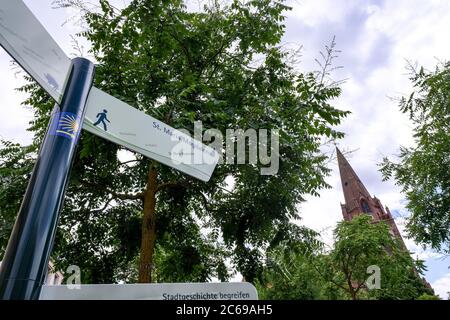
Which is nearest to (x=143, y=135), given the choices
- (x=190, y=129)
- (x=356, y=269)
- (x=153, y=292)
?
(x=153, y=292)

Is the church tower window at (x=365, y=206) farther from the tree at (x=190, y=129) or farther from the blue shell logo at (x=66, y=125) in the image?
the blue shell logo at (x=66, y=125)

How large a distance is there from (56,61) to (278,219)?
17.1 ft

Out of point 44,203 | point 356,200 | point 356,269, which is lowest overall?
point 44,203

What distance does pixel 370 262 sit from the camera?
15.0 meters

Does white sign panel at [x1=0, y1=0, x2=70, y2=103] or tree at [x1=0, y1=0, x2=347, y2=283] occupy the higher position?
tree at [x1=0, y1=0, x2=347, y2=283]

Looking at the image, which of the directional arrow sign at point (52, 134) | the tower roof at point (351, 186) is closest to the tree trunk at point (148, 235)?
the directional arrow sign at point (52, 134)

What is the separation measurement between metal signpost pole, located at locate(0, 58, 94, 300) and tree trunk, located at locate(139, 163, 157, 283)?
3395 millimetres

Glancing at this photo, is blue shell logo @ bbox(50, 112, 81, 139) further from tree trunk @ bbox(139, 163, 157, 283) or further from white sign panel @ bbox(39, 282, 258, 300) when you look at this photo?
tree trunk @ bbox(139, 163, 157, 283)

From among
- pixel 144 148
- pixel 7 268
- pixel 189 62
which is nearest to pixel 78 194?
pixel 189 62

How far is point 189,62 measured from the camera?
6.35m

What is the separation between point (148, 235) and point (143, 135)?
4.03 meters

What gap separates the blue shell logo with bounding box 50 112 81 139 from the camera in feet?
5.72

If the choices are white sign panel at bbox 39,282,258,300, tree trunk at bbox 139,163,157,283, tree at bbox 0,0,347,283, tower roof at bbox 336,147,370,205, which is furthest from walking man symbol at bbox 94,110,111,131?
tower roof at bbox 336,147,370,205

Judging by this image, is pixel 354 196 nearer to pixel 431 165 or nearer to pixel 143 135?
pixel 431 165
